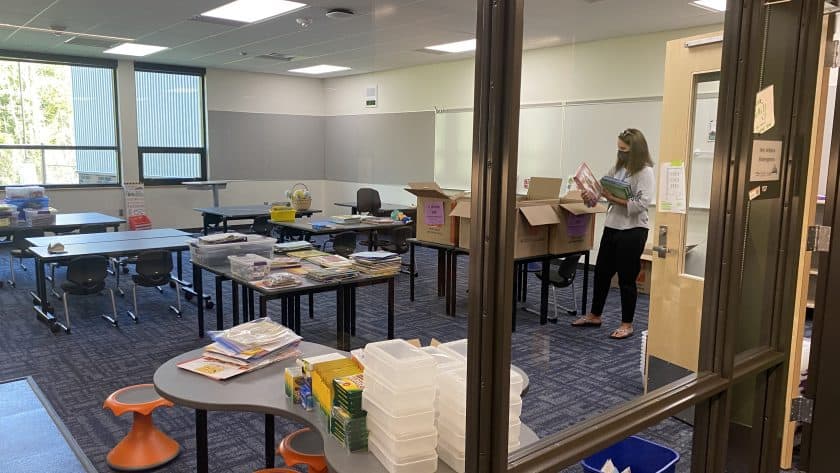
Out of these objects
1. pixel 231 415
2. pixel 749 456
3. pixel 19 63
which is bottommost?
pixel 231 415

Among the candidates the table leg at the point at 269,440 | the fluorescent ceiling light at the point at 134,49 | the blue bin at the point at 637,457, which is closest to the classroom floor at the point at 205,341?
the table leg at the point at 269,440

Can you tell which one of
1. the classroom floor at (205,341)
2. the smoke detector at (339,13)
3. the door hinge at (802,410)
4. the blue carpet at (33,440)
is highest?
the smoke detector at (339,13)

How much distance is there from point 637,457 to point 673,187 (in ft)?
4.89

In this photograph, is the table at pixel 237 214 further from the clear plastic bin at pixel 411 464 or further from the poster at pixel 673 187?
the clear plastic bin at pixel 411 464

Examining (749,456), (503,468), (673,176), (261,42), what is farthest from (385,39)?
(503,468)

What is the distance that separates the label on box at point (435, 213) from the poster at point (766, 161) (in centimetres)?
334

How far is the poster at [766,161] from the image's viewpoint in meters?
2.12

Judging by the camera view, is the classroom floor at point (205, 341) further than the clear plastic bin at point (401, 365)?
Yes

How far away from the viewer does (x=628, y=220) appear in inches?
173

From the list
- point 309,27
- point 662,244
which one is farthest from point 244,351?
point 309,27

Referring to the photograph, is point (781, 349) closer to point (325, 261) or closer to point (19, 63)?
point (325, 261)

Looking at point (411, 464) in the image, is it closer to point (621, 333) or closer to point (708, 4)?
point (621, 333)

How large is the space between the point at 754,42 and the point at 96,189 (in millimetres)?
9688

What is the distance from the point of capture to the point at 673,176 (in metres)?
3.22
